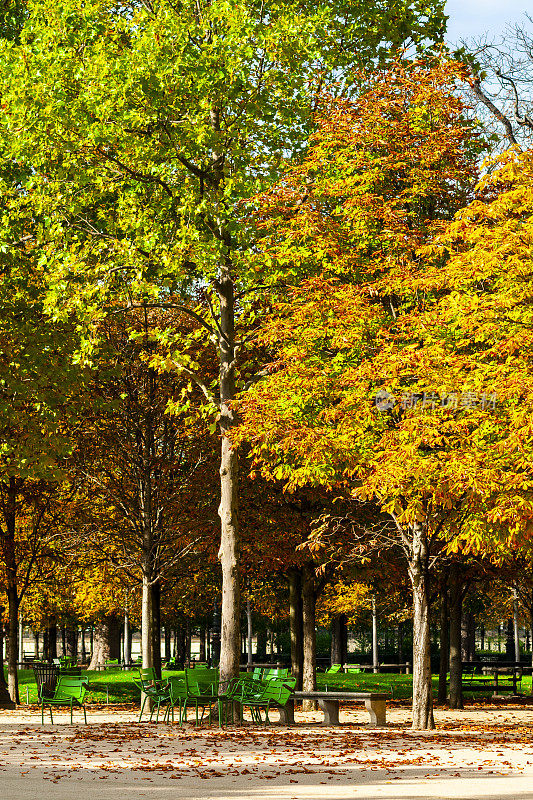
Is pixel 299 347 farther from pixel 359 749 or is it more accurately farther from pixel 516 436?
pixel 359 749

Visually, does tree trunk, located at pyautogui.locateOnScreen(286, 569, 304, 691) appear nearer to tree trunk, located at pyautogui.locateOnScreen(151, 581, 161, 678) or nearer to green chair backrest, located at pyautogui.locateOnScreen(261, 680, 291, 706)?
tree trunk, located at pyautogui.locateOnScreen(151, 581, 161, 678)

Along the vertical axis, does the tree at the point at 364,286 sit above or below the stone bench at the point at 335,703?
above

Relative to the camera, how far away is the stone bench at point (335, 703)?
57.1 feet

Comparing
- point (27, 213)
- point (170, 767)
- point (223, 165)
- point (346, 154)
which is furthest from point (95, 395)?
point (170, 767)

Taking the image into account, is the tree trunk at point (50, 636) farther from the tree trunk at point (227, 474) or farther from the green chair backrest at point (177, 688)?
the green chair backrest at point (177, 688)

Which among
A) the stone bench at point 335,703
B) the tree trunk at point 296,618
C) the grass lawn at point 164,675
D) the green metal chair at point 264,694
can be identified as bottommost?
the grass lawn at point 164,675

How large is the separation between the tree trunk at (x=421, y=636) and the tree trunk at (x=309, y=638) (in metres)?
6.78

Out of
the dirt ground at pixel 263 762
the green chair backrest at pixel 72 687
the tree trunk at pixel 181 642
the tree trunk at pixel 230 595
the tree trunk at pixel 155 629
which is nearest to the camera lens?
the dirt ground at pixel 263 762

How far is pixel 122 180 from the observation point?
62.6 ft

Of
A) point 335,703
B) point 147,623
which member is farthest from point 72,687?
point 147,623

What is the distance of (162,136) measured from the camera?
1809 cm

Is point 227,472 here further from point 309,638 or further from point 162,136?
point 309,638

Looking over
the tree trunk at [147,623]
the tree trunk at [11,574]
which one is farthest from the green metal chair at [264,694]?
the tree trunk at [11,574]

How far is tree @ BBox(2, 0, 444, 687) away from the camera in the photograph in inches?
681
